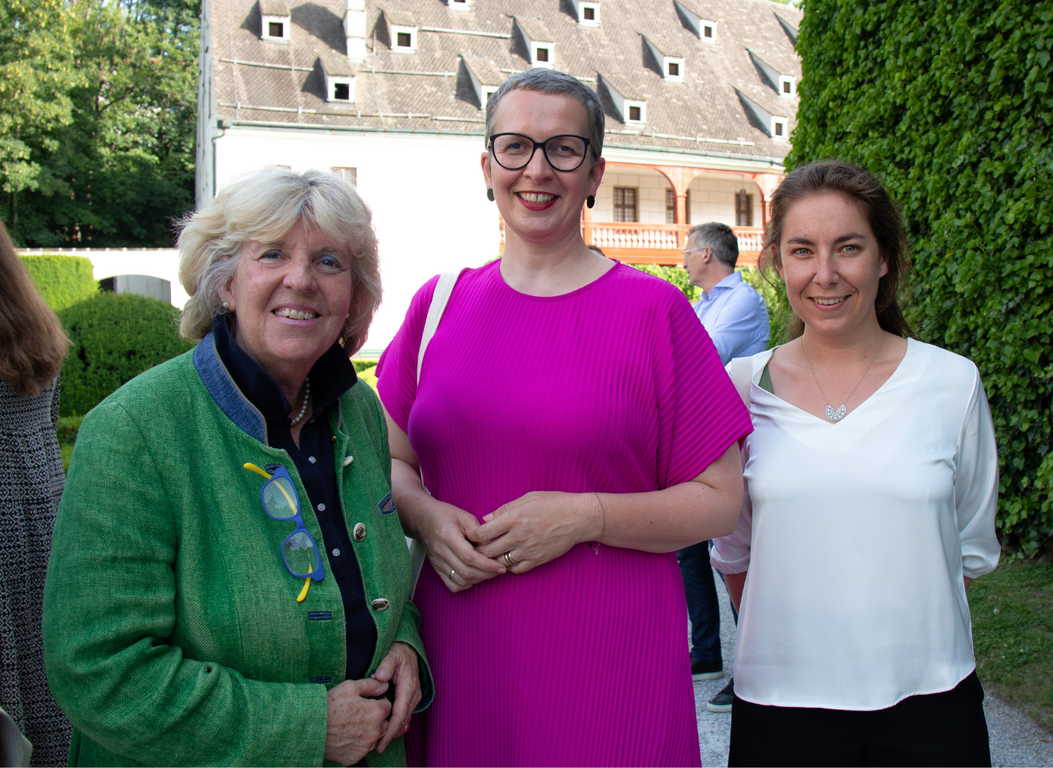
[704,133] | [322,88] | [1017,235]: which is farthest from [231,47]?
[1017,235]

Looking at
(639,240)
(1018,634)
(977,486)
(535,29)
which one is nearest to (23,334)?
(977,486)

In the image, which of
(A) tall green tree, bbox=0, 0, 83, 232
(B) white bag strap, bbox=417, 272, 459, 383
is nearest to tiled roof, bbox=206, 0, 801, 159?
(A) tall green tree, bbox=0, 0, 83, 232

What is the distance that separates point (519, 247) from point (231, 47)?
88.0ft

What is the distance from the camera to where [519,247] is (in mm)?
2221

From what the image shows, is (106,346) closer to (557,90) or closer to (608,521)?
(557,90)

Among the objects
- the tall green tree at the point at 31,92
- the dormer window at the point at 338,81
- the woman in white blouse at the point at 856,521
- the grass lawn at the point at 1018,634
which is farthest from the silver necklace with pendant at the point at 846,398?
the tall green tree at the point at 31,92

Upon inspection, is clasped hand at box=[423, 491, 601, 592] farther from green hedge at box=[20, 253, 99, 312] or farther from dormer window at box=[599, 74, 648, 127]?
dormer window at box=[599, 74, 648, 127]

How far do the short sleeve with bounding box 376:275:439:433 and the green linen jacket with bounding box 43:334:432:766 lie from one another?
0.58 meters

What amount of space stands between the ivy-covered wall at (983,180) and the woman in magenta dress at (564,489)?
9.74 ft

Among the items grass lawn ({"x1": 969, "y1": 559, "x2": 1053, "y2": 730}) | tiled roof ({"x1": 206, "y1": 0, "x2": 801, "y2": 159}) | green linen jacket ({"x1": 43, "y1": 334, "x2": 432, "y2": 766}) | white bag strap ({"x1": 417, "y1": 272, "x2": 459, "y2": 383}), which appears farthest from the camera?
tiled roof ({"x1": 206, "y1": 0, "x2": 801, "y2": 159})

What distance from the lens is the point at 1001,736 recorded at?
12.3ft

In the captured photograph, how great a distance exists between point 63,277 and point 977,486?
2891 centimetres

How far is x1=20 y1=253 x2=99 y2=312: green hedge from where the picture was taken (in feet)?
82.5

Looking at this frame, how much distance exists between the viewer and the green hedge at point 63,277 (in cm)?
2514
